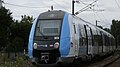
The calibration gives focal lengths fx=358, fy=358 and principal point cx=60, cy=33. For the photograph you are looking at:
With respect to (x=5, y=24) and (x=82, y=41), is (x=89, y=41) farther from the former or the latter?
(x=5, y=24)

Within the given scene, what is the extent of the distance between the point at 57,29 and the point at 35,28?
1.05m

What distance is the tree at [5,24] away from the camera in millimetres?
54550

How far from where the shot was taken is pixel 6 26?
58.8m

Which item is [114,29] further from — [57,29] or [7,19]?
[57,29]

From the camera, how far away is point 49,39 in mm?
16234

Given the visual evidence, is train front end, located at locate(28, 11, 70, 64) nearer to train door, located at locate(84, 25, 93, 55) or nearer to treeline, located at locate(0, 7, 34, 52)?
train door, located at locate(84, 25, 93, 55)

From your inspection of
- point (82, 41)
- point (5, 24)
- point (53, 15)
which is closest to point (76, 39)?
point (53, 15)

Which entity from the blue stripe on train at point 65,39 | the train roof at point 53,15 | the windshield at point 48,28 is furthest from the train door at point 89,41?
the windshield at point 48,28

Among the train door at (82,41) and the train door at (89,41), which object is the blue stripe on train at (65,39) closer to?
the train door at (82,41)

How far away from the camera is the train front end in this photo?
16031 mm

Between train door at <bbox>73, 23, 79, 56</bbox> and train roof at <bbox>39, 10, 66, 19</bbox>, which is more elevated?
train roof at <bbox>39, 10, 66, 19</bbox>

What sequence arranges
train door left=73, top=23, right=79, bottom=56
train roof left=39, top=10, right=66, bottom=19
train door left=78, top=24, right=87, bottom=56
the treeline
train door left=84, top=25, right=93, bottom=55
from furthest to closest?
the treeline → train door left=84, top=25, right=93, bottom=55 → train door left=78, top=24, right=87, bottom=56 → train door left=73, top=23, right=79, bottom=56 → train roof left=39, top=10, right=66, bottom=19

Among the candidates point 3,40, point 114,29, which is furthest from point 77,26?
point 114,29

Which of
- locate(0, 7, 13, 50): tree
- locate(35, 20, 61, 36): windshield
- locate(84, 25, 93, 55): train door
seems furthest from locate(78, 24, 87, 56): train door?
locate(0, 7, 13, 50): tree
